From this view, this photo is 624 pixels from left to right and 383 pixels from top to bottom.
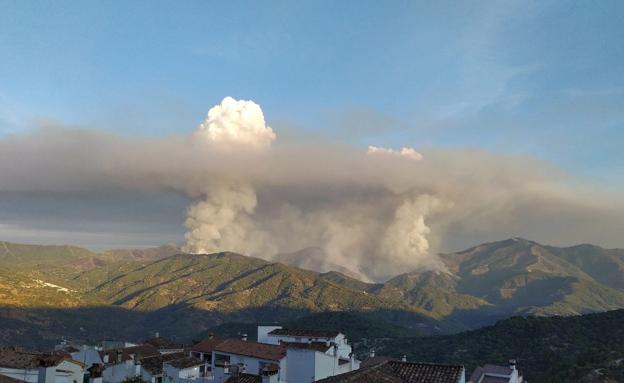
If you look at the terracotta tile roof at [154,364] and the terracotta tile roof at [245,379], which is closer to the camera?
the terracotta tile roof at [245,379]

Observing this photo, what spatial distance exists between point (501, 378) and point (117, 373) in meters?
48.7

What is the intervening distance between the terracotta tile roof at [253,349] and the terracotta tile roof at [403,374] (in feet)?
86.2

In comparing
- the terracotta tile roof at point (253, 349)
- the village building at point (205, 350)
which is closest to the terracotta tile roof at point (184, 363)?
the terracotta tile roof at point (253, 349)

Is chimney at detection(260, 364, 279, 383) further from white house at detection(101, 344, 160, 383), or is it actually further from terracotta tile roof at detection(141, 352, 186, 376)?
white house at detection(101, 344, 160, 383)

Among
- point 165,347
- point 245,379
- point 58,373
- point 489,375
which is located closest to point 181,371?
point 245,379

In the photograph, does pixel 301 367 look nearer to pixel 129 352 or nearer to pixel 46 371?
pixel 46 371

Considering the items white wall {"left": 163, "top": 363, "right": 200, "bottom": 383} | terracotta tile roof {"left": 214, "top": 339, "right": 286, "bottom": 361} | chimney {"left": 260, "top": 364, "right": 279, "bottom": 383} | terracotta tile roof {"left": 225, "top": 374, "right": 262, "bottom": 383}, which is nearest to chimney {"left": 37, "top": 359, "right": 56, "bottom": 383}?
chimney {"left": 260, "top": 364, "right": 279, "bottom": 383}

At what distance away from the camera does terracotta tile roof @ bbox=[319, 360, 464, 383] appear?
93.4 ft

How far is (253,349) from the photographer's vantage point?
6456cm

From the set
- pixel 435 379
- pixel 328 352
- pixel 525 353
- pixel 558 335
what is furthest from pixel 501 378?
pixel 558 335

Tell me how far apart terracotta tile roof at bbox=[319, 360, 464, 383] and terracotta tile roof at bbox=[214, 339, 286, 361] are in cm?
2629

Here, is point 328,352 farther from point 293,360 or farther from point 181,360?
point 181,360

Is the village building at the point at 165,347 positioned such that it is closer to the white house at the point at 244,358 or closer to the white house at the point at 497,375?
the white house at the point at 244,358

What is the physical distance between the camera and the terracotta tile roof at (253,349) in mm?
59463
